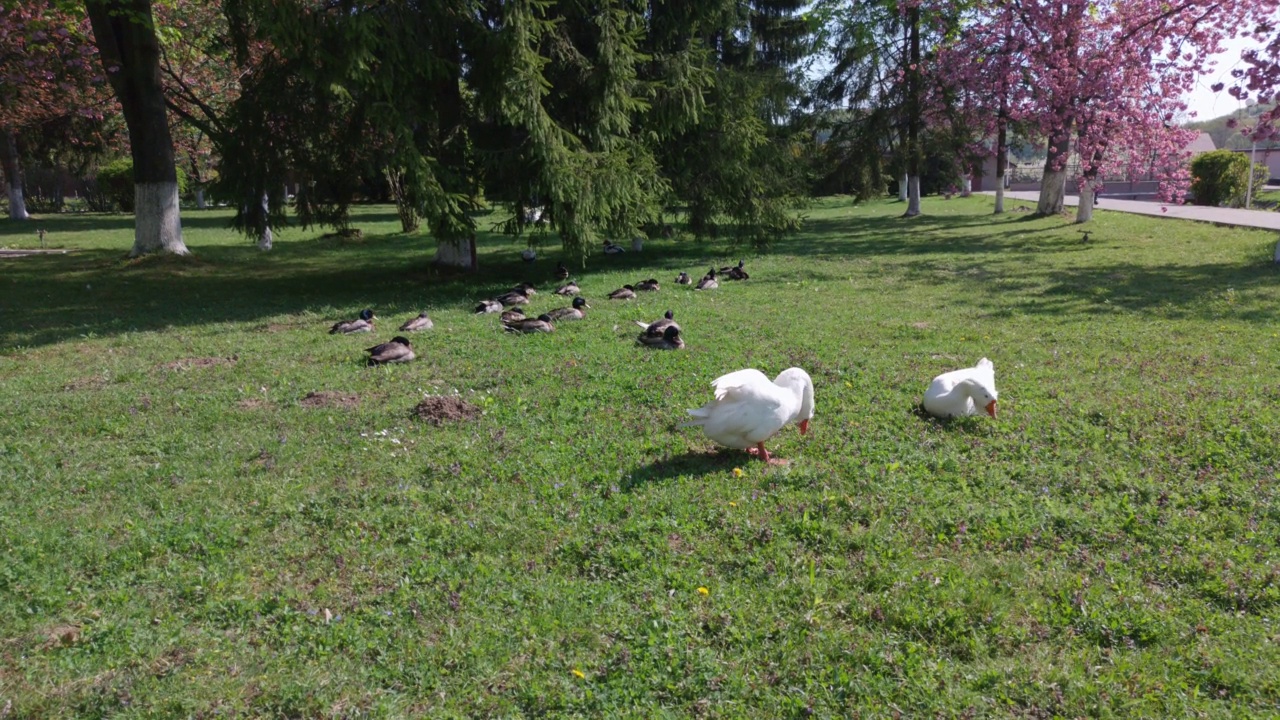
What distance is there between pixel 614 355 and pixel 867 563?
5.04m

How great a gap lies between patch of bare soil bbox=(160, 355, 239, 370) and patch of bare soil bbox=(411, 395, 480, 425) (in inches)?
134

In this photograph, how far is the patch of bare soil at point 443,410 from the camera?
668 centimetres

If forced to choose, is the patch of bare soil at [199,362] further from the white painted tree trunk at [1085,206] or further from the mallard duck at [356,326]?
the white painted tree trunk at [1085,206]

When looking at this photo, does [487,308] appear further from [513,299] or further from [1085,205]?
[1085,205]

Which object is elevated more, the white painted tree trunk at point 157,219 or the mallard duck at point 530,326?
the white painted tree trunk at point 157,219

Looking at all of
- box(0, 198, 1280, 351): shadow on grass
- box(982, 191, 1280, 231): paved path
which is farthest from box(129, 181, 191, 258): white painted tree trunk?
box(982, 191, 1280, 231): paved path

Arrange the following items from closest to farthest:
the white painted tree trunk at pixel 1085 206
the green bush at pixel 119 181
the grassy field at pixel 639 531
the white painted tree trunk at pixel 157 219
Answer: the grassy field at pixel 639 531
the white painted tree trunk at pixel 157 219
the white painted tree trunk at pixel 1085 206
the green bush at pixel 119 181

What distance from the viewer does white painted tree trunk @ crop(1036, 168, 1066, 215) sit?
87.1ft

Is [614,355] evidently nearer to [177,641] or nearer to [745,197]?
[177,641]

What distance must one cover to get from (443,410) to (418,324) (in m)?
4.15

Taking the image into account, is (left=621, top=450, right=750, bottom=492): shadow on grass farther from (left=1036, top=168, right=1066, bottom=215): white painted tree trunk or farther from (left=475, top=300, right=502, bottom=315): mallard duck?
(left=1036, top=168, right=1066, bottom=215): white painted tree trunk

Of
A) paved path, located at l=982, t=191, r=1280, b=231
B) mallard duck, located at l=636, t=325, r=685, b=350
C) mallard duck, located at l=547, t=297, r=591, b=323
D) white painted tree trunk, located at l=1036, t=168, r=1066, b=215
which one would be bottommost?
mallard duck, located at l=636, t=325, r=685, b=350

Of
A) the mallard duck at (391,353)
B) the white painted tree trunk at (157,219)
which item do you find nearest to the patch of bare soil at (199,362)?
the mallard duck at (391,353)

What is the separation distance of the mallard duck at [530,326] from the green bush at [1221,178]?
31150 millimetres
